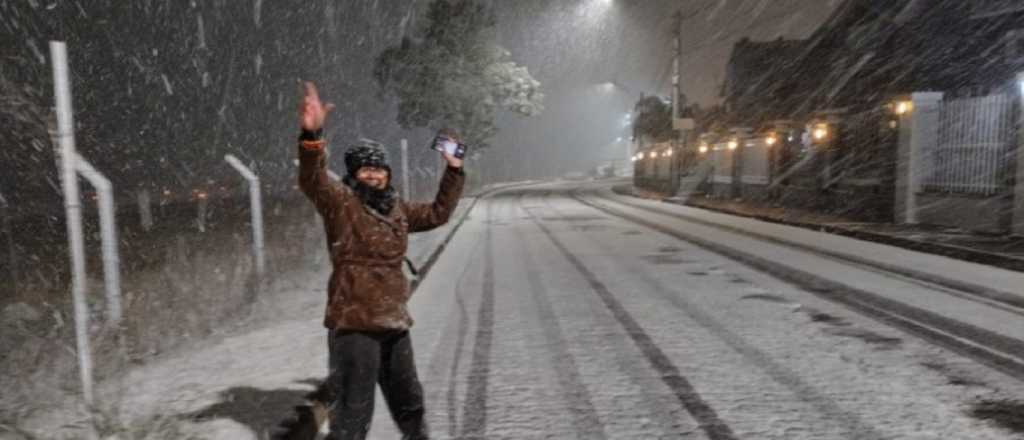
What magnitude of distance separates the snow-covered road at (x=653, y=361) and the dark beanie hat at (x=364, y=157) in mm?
1555

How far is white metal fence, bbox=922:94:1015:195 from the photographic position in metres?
13.9

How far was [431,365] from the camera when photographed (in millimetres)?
5535

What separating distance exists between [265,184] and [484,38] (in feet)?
87.8

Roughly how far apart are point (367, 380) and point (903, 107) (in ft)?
55.5

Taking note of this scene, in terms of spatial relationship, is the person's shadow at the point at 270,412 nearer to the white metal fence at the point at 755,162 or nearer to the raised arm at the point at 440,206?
the raised arm at the point at 440,206

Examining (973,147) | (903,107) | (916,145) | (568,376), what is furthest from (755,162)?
(568,376)

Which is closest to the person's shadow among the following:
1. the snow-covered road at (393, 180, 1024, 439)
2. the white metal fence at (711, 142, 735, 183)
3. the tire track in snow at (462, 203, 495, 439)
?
the snow-covered road at (393, 180, 1024, 439)

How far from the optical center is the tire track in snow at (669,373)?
4102 mm

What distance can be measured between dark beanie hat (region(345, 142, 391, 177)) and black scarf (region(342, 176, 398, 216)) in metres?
0.06

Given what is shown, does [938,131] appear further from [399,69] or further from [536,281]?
[399,69]

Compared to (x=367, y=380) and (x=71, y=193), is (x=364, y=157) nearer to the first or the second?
(x=367, y=380)

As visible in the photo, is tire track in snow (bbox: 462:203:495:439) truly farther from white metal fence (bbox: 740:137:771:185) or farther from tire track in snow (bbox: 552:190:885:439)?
white metal fence (bbox: 740:137:771:185)

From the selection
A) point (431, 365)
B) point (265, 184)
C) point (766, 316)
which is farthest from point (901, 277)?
point (265, 184)

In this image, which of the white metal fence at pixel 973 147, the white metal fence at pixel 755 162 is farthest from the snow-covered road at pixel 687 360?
the white metal fence at pixel 755 162
